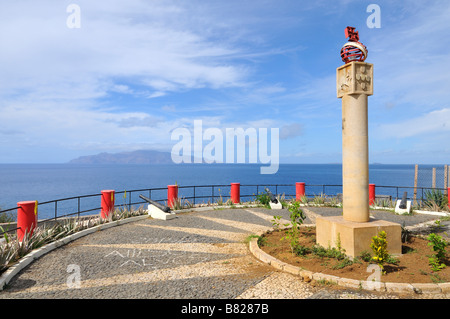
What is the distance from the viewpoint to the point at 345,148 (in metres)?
7.21

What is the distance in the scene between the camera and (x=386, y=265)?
19.9 feet

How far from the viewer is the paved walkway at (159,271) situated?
5.06m

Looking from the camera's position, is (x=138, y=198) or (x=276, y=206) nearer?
(x=276, y=206)

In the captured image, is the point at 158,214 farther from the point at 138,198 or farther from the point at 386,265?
the point at 138,198

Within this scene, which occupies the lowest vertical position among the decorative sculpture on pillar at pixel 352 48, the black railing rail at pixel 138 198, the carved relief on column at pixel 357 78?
the black railing rail at pixel 138 198

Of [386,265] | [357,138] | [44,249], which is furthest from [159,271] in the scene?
[357,138]

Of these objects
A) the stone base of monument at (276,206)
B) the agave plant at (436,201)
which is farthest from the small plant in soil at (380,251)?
the agave plant at (436,201)

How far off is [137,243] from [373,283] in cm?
639

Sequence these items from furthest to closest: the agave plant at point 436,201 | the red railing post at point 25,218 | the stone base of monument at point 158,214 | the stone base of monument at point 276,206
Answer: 1. the stone base of monument at point 276,206
2. the agave plant at point 436,201
3. the stone base of monument at point 158,214
4. the red railing post at point 25,218

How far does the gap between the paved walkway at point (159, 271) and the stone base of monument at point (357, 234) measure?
1693mm

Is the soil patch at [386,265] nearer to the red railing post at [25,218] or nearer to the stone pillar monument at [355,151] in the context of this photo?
the stone pillar monument at [355,151]

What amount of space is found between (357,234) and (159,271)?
4709mm
